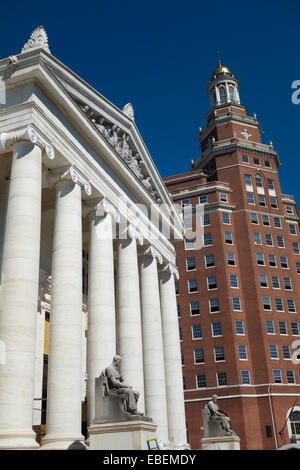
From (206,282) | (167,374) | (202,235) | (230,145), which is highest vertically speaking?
(230,145)

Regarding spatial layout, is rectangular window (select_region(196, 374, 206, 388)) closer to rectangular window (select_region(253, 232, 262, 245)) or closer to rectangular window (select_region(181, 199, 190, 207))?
rectangular window (select_region(253, 232, 262, 245))

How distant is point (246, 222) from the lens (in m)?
82.2

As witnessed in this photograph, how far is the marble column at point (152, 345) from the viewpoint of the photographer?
118ft

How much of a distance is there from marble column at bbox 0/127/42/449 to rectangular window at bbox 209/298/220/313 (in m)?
56.5

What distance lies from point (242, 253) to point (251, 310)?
1005cm

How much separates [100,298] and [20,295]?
30.4 ft

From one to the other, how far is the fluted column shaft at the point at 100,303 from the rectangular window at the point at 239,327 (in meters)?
47.5

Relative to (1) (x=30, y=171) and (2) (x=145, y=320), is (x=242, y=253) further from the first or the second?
(1) (x=30, y=171)

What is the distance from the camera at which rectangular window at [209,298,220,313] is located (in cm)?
7631

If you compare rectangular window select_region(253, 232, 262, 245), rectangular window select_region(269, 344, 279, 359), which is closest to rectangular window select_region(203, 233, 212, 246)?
rectangular window select_region(253, 232, 262, 245)

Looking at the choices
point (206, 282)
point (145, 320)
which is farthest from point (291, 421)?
point (145, 320)

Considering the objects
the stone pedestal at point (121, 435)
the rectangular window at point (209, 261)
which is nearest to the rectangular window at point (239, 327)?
the rectangular window at point (209, 261)

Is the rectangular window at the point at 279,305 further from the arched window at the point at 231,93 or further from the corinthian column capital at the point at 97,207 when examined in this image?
the corinthian column capital at the point at 97,207

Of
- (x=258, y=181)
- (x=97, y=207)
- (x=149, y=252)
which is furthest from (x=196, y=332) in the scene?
(x=97, y=207)
